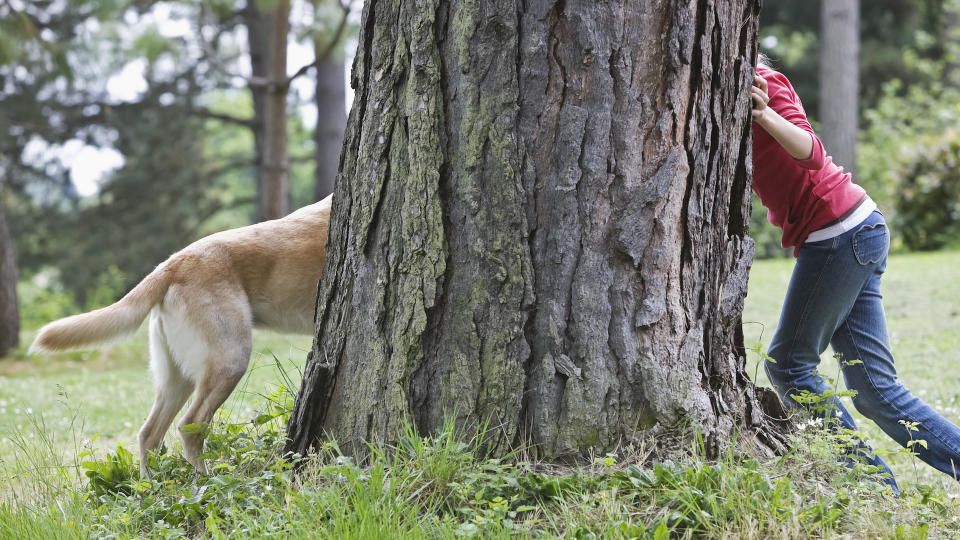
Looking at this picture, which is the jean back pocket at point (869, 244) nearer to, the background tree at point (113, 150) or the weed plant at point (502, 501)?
the weed plant at point (502, 501)

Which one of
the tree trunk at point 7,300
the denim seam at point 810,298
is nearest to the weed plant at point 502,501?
the denim seam at point 810,298

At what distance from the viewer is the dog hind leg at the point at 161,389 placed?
4.24 meters

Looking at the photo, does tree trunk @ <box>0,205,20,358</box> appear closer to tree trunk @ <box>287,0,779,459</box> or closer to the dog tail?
the dog tail

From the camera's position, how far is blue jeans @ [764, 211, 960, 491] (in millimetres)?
3336

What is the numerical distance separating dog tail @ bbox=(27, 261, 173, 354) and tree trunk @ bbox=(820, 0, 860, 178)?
1590 cm

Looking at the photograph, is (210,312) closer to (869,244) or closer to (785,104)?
(785,104)

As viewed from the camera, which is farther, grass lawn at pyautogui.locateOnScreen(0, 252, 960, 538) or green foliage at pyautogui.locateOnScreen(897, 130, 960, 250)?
green foliage at pyautogui.locateOnScreen(897, 130, 960, 250)

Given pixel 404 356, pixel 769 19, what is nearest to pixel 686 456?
pixel 404 356

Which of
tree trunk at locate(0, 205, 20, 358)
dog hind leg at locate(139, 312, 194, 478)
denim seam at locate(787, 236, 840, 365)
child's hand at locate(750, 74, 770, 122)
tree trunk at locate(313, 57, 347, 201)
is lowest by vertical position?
Answer: tree trunk at locate(0, 205, 20, 358)

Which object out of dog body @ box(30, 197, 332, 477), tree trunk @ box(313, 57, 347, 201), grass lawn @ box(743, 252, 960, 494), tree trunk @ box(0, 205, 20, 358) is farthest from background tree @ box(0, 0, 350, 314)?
dog body @ box(30, 197, 332, 477)

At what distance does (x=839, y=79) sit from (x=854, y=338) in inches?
631

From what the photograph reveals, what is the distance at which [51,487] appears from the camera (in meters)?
3.11

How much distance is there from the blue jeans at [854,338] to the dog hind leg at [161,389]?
9.55ft

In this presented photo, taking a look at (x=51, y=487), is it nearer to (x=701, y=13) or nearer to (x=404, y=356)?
(x=404, y=356)
